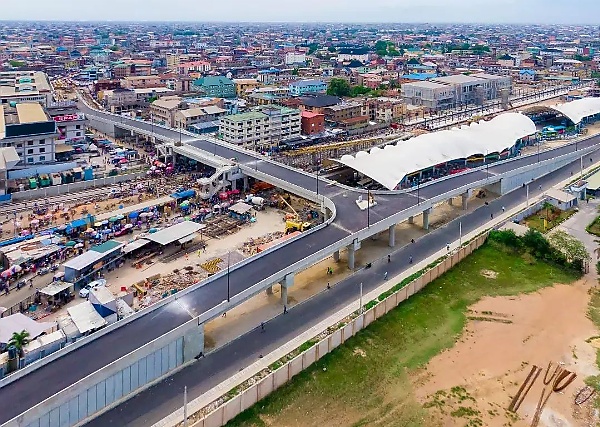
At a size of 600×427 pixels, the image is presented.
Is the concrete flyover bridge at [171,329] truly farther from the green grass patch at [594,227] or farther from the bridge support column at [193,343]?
the green grass patch at [594,227]

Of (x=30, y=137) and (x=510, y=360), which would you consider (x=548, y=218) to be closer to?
(x=510, y=360)

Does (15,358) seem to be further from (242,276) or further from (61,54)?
(61,54)

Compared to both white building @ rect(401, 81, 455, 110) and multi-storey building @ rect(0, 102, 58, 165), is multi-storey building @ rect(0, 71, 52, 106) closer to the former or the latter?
multi-storey building @ rect(0, 102, 58, 165)

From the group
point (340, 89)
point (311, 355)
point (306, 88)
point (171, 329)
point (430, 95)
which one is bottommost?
point (311, 355)

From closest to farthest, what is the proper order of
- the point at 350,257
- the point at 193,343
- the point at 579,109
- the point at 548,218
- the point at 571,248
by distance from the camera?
1. the point at 193,343
2. the point at 350,257
3. the point at 571,248
4. the point at 548,218
5. the point at 579,109

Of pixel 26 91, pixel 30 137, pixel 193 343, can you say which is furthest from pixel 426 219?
pixel 26 91

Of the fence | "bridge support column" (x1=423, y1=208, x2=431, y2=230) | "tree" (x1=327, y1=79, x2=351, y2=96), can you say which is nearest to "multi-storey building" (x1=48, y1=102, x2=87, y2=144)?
"bridge support column" (x1=423, y1=208, x2=431, y2=230)

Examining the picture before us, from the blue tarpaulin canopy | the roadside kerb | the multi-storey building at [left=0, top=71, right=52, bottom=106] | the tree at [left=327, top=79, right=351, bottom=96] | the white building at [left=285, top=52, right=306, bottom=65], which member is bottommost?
the roadside kerb
